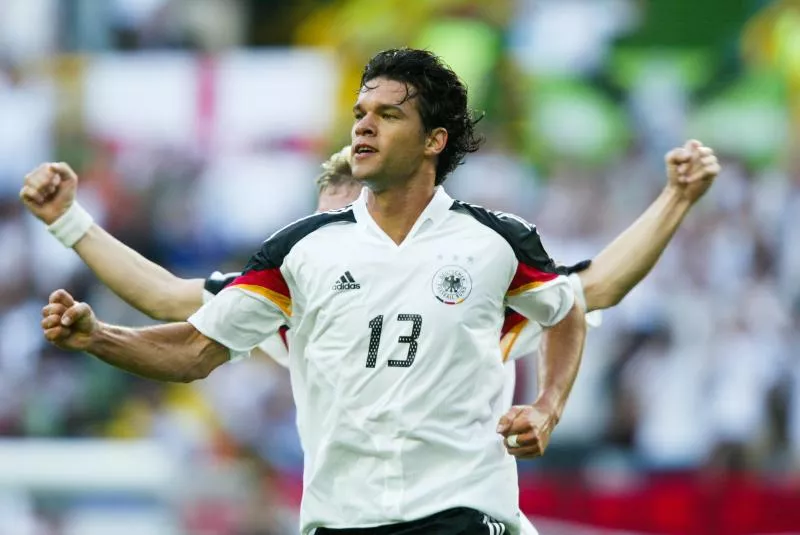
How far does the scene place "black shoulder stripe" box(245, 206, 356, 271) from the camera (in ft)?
17.3

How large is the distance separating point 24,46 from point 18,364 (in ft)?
12.0

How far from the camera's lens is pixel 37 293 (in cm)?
1427

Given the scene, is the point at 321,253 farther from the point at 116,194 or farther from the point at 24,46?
the point at 24,46

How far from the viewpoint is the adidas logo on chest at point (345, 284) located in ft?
17.0

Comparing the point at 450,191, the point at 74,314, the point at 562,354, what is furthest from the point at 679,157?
the point at 450,191

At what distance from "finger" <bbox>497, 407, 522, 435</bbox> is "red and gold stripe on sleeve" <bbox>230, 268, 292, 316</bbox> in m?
0.85

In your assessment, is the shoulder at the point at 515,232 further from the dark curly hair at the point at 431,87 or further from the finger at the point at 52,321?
the finger at the point at 52,321

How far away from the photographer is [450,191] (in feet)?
42.7

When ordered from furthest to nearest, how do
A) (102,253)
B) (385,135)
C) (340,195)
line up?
(340,195), (102,253), (385,135)

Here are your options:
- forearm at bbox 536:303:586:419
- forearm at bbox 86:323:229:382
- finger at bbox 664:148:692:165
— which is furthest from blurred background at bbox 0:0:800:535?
forearm at bbox 86:323:229:382

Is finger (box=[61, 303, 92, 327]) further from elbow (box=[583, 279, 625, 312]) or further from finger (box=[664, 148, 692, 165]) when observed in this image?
finger (box=[664, 148, 692, 165])

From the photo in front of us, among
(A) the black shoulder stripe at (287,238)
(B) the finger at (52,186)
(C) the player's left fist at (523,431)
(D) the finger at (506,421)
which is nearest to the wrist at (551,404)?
(C) the player's left fist at (523,431)

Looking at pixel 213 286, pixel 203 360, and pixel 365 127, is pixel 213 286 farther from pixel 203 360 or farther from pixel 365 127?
pixel 365 127

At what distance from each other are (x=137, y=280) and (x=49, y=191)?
18.9 inches
